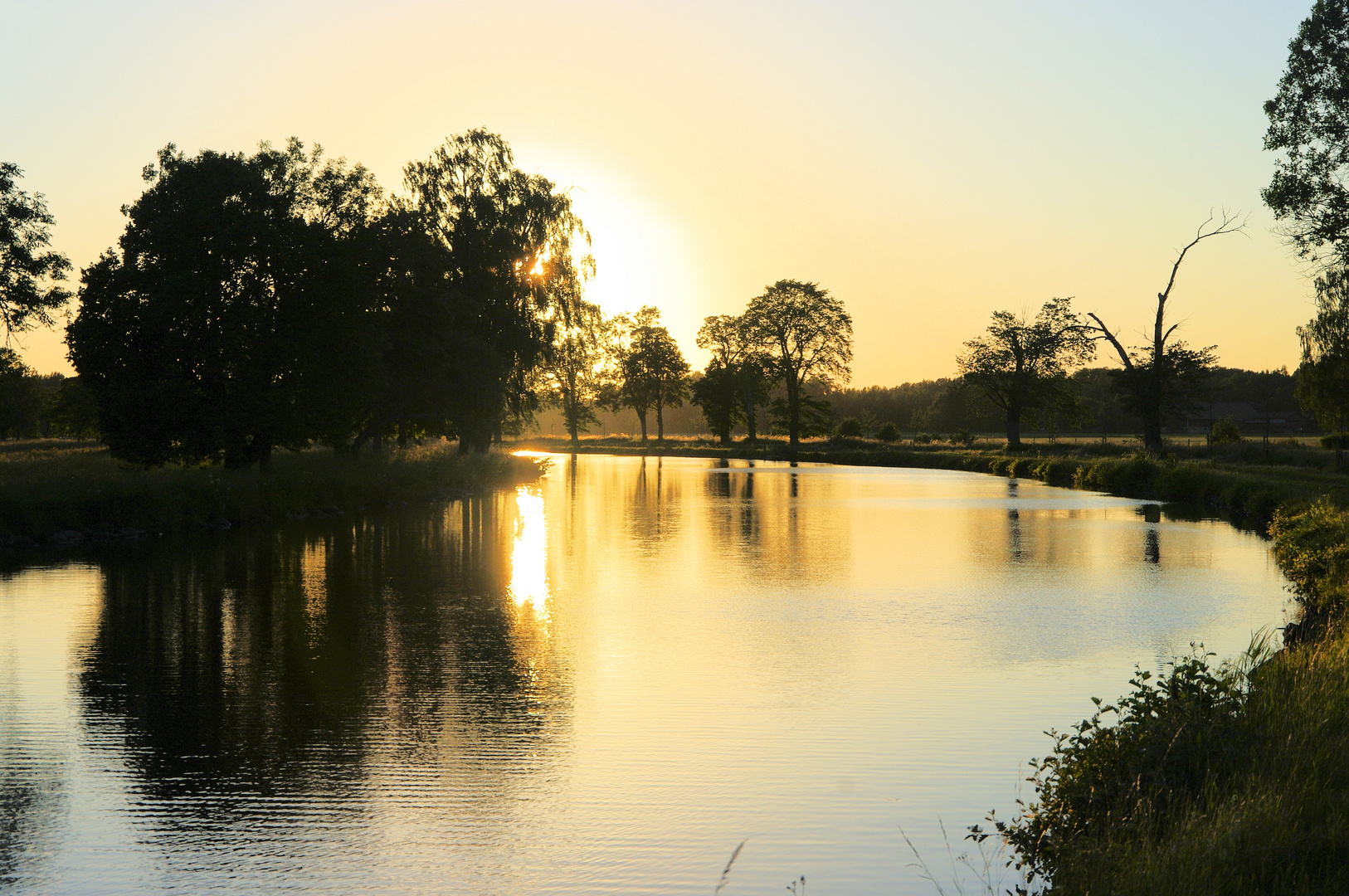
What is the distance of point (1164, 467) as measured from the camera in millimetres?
39250

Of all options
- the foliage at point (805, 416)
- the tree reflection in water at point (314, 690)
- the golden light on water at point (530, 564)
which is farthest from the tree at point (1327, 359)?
the tree reflection in water at point (314, 690)

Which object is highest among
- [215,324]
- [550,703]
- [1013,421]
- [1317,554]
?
[215,324]

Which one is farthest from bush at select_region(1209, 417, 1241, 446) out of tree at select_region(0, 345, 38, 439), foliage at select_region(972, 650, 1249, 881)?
tree at select_region(0, 345, 38, 439)

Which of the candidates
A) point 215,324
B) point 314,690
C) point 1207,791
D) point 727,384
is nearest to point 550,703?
point 314,690

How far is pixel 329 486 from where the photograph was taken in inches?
1251

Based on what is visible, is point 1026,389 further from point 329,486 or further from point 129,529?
point 129,529

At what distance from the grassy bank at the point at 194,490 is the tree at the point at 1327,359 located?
41500mm

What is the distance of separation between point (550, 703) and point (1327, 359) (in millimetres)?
55313

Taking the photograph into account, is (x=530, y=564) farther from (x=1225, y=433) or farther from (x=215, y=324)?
(x=1225, y=433)

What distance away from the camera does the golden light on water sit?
50.5 feet

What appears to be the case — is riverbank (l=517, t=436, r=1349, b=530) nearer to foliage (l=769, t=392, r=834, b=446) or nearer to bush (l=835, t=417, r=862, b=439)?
foliage (l=769, t=392, r=834, b=446)

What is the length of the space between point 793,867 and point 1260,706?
3.34m

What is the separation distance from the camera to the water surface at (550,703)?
6176mm

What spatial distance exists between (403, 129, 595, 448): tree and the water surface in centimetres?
2371
